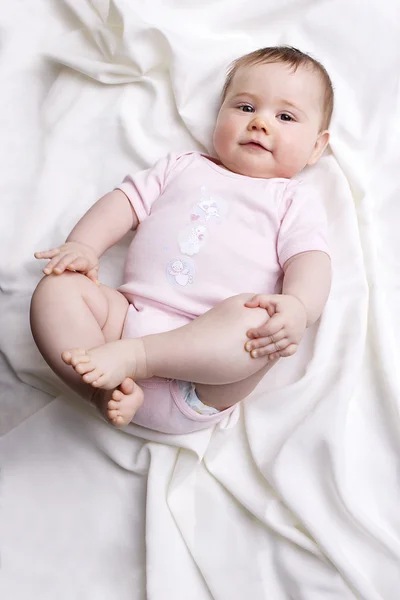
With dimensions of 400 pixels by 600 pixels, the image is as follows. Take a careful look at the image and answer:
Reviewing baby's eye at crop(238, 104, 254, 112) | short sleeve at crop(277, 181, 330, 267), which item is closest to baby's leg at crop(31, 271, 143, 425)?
A: short sleeve at crop(277, 181, 330, 267)

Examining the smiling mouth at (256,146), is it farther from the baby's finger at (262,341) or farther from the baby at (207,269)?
the baby's finger at (262,341)

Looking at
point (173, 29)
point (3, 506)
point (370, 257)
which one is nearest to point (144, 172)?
point (173, 29)

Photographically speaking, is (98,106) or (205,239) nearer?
(205,239)

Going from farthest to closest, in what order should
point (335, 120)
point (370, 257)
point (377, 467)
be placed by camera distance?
point (335, 120)
point (370, 257)
point (377, 467)

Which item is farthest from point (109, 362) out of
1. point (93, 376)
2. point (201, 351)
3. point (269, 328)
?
point (269, 328)

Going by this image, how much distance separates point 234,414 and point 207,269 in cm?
27

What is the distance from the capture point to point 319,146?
4.70 feet

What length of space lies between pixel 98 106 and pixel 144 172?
264mm

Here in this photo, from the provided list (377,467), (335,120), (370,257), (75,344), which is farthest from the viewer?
(335,120)

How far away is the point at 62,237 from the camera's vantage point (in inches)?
56.7

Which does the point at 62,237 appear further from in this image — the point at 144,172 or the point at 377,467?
the point at 377,467

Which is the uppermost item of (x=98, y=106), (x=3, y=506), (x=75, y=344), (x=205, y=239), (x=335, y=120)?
(x=335, y=120)

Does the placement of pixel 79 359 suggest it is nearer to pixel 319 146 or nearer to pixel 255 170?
pixel 255 170

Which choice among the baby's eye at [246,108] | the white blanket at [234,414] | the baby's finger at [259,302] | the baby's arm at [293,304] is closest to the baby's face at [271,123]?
the baby's eye at [246,108]
